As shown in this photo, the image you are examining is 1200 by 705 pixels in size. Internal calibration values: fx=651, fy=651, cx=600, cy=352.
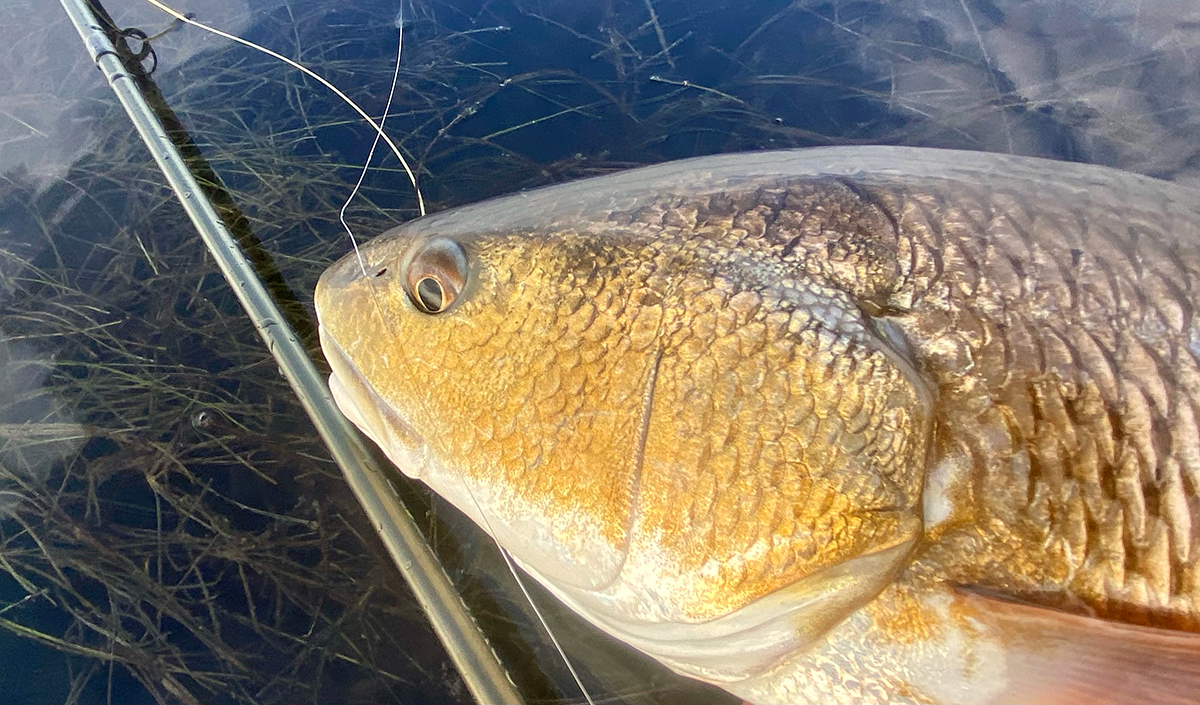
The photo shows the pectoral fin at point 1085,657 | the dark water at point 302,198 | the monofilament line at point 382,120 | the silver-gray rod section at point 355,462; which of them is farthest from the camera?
the monofilament line at point 382,120

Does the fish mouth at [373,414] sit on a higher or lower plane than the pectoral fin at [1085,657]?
higher

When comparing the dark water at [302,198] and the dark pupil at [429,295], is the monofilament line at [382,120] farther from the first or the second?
the dark pupil at [429,295]

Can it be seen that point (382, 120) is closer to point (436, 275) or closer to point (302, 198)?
point (302, 198)

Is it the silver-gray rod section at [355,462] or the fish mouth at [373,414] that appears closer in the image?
the fish mouth at [373,414]

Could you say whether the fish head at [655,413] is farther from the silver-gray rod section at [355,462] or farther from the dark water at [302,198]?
the dark water at [302,198]

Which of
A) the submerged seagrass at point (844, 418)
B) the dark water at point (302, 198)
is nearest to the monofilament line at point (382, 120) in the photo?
the dark water at point (302, 198)

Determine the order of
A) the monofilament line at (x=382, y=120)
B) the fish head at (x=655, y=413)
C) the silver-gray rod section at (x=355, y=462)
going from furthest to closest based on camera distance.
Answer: the monofilament line at (x=382, y=120), the silver-gray rod section at (x=355, y=462), the fish head at (x=655, y=413)

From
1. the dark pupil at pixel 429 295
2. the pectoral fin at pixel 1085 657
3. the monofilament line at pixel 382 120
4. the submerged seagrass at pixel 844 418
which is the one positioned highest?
the monofilament line at pixel 382 120

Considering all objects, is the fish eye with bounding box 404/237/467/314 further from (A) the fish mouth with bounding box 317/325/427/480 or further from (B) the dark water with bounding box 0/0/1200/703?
(B) the dark water with bounding box 0/0/1200/703
